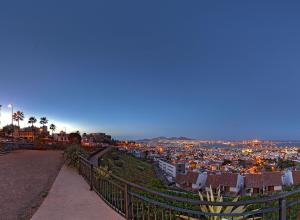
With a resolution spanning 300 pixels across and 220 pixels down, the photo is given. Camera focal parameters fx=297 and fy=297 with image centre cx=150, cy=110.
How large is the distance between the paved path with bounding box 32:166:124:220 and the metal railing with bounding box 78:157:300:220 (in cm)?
30

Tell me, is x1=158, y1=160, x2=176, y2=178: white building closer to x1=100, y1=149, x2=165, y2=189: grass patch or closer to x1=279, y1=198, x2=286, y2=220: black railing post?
x1=100, y1=149, x2=165, y2=189: grass patch

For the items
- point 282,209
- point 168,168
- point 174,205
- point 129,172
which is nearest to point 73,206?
point 174,205

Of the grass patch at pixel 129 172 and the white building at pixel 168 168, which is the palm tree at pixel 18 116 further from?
the grass patch at pixel 129 172

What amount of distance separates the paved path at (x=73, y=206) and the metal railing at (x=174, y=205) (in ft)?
0.99

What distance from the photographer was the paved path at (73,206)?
290 inches

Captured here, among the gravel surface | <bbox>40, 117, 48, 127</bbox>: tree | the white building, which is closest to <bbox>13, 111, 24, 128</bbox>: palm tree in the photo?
<bbox>40, 117, 48, 127</bbox>: tree

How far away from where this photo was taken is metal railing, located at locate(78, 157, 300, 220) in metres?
4.75

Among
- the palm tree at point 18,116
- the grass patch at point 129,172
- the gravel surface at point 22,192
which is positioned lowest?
the grass patch at point 129,172

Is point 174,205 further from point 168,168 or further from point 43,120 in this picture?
point 43,120

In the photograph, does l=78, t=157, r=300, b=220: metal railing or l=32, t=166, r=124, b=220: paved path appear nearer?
l=78, t=157, r=300, b=220: metal railing

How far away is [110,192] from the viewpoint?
926 cm

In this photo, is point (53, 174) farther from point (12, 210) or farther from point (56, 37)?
point (56, 37)

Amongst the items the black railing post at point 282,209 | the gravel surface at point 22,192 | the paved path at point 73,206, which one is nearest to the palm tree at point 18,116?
the gravel surface at point 22,192

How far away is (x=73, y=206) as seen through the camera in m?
8.35
